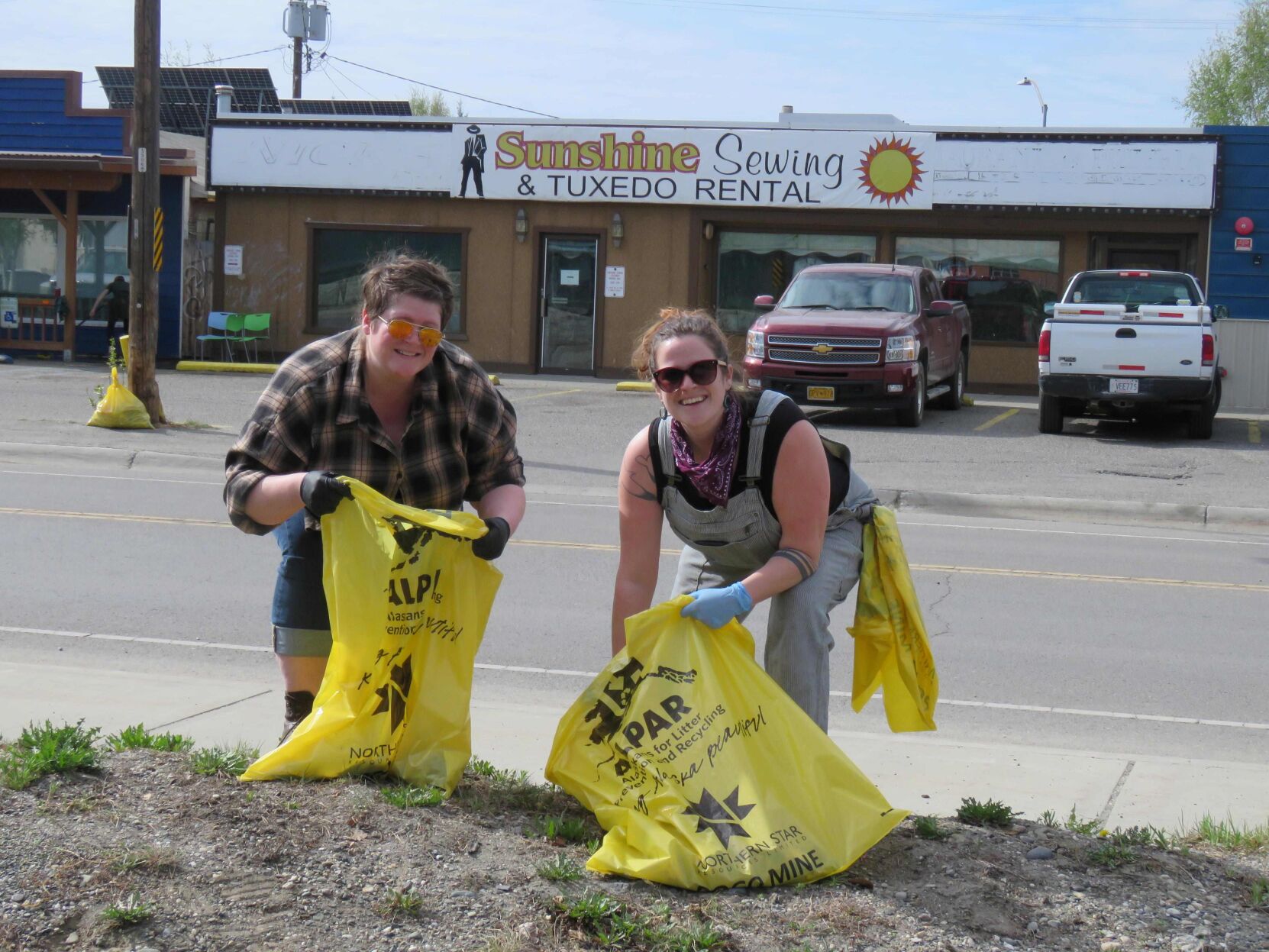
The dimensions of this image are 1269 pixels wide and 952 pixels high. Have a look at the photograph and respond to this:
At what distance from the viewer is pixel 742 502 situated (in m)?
4.05

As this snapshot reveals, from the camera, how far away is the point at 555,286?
24359 millimetres

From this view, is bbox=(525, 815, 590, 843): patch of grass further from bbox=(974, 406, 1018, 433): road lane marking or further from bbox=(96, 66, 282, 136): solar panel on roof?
bbox=(96, 66, 282, 136): solar panel on roof

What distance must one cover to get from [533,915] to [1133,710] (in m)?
3.75

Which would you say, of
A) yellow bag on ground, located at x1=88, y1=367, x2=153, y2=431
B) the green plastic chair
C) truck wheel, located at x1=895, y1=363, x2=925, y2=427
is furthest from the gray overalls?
the green plastic chair

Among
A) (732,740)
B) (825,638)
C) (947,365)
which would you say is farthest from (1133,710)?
(947,365)

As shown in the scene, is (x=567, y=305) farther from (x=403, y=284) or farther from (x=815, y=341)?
(x=403, y=284)

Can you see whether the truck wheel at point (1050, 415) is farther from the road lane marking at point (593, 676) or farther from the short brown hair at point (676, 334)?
the short brown hair at point (676, 334)

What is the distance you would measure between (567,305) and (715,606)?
20.9 metres

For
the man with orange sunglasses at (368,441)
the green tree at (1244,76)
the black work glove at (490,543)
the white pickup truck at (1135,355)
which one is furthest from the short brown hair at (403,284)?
the green tree at (1244,76)

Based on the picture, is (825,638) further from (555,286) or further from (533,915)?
(555,286)

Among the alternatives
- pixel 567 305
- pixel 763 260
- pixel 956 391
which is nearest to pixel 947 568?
pixel 956 391

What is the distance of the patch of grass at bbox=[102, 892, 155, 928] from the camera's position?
318cm

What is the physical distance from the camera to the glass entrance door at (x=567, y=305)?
79.4 feet

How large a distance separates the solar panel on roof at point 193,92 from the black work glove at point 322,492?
30.0 meters
